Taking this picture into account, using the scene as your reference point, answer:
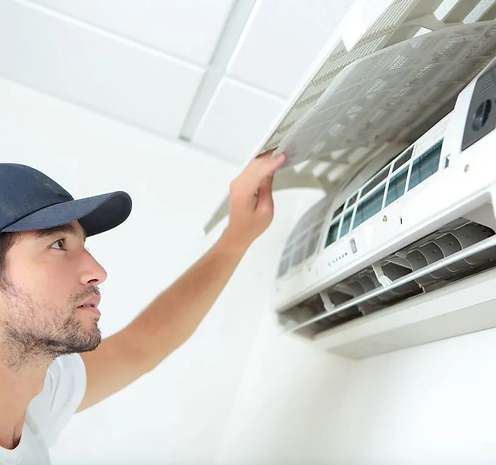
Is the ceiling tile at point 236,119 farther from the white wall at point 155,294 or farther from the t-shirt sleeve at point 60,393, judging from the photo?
the t-shirt sleeve at point 60,393

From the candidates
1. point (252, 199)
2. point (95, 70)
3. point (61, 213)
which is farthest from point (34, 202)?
point (95, 70)

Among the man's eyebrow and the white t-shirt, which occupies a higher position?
the man's eyebrow

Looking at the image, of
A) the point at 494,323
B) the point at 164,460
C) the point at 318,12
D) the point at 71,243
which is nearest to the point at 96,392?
the point at 71,243

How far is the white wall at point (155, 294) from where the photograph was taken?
1665 millimetres

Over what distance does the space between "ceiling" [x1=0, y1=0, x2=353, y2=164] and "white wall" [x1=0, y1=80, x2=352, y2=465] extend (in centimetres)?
10

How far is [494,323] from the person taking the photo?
981 mm

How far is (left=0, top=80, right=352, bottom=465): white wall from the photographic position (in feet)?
5.46

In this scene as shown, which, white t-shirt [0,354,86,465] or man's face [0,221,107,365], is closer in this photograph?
man's face [0,221,107,365]

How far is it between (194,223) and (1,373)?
928 millimetres

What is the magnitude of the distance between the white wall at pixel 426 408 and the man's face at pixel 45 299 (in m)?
0.68

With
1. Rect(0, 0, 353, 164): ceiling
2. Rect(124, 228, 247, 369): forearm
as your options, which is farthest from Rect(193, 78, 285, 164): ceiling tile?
Rect(124, 228, 247, 369): forearm

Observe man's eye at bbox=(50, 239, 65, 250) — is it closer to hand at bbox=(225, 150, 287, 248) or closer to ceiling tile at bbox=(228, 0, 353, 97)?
hand at bbox=(225, 150, 287, 248)

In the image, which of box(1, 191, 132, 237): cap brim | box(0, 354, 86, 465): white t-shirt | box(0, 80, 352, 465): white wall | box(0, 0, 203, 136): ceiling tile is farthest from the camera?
box(0, 80, 352, 465): white wall

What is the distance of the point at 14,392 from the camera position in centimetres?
102
